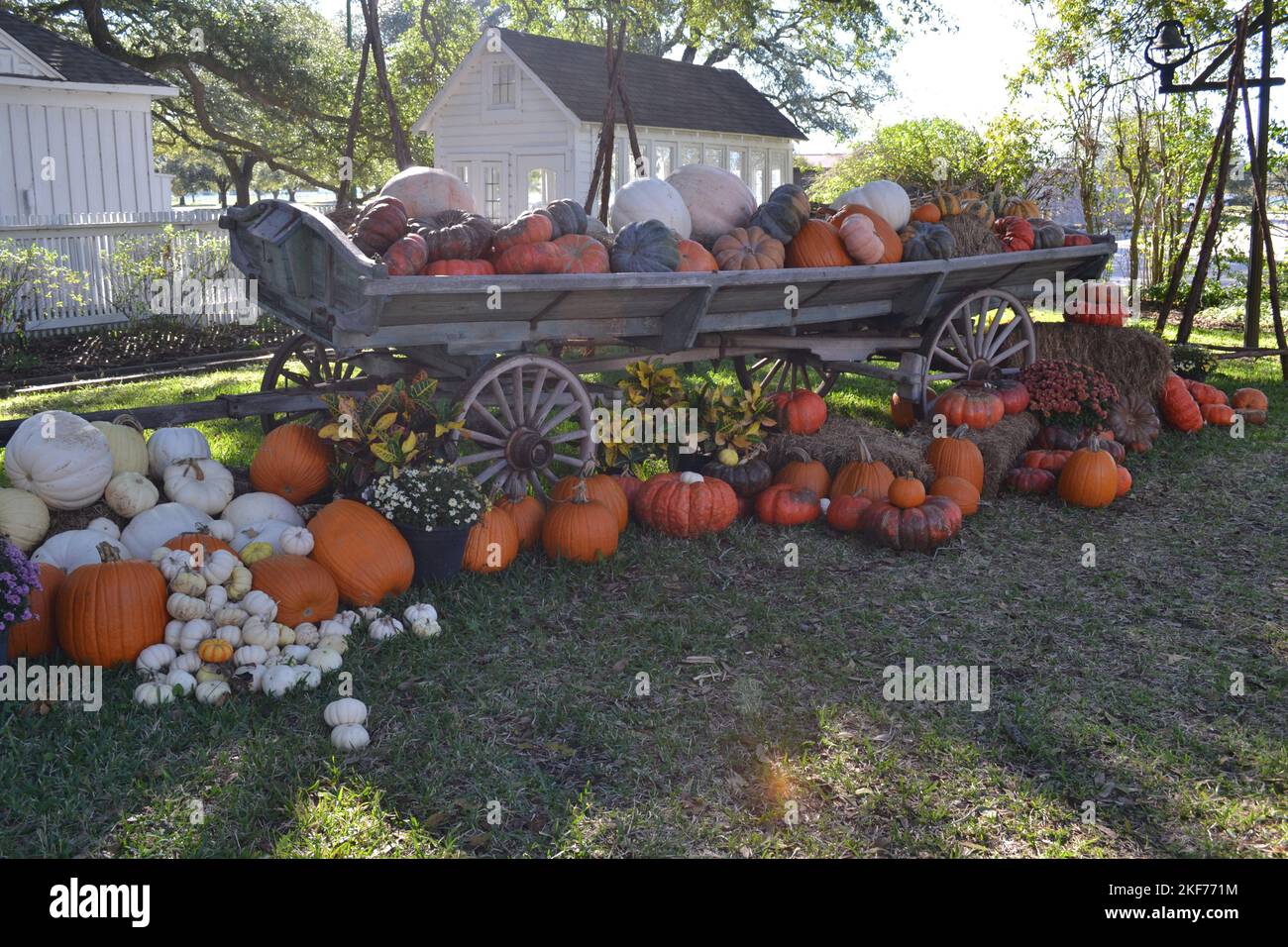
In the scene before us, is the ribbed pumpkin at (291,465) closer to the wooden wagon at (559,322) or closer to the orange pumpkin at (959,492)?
the wooden wagon at (559,322)

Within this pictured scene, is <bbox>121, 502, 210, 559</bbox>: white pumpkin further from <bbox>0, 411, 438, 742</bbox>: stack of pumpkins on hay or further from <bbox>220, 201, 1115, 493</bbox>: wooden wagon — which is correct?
<bbox>220, 201, 1115, 493</bbox>: wooden wagon

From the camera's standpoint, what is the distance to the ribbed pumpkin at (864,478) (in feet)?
19.7

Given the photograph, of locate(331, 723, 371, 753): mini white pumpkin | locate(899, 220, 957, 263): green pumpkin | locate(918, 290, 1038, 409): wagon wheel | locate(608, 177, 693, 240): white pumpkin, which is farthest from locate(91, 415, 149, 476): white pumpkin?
locate(918, 290, 1038, 409): wagon wheel

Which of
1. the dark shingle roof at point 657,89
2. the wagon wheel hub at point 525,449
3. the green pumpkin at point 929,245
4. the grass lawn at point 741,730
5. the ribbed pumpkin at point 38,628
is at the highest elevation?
the dark shingle roof at point 657,89

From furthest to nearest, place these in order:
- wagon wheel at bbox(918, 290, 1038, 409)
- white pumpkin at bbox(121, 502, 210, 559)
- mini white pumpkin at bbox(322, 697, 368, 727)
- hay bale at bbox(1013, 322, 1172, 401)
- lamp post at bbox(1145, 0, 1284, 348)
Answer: lamp post at bbox(1145, 0, 1284, 348) < hay bale at bbox(1013, 322, 1172, 401) < wagon wheel at bbox(918, 290, 1038, 409) < white pumpkin at bbox(121, 502, 210, 559) < mini white pumpkin at bbox(322, 697, 368, 727)

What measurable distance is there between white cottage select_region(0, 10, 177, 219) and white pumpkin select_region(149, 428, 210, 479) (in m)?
11.4

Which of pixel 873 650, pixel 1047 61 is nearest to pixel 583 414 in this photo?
pixel 873 650

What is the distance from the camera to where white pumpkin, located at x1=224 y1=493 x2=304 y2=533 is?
195 inches

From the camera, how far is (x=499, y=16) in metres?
58.8

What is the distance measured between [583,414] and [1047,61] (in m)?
13.6

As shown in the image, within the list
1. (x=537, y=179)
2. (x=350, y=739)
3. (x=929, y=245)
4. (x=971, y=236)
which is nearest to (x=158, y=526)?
(x=350, y=739)

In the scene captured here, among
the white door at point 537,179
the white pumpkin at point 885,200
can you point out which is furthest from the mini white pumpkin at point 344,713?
the white door at point 537,179

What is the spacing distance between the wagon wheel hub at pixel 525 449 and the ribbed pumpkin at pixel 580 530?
0.40 metres

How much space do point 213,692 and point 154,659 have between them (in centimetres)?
32
